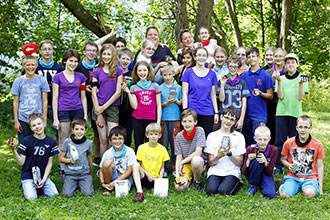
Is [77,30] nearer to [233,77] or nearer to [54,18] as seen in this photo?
[54,18]

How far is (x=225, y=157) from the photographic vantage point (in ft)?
17.6

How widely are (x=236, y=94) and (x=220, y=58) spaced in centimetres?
71

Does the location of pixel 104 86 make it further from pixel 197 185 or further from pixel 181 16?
pixel 181 16

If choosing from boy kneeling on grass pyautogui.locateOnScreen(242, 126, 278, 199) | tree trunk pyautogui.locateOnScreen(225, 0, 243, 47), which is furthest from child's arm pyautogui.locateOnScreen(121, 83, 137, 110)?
tree trunk pyautogui.locateOnScreen(225, 0, 243, 47)

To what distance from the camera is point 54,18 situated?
13.2 m

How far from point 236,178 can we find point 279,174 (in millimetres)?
1064

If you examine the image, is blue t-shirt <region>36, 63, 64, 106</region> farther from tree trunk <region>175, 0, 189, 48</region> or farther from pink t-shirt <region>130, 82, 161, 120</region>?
tree trunk <region>175, 0, 189, 48</region>

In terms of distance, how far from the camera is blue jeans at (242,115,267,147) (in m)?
5.95

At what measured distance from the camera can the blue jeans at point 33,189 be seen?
488 cm

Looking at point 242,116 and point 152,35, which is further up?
point 152,35

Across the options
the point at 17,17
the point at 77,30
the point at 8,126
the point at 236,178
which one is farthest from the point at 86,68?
the point at 77,30

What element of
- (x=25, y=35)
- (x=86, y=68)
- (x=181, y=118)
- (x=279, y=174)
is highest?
(x=25, y=35)

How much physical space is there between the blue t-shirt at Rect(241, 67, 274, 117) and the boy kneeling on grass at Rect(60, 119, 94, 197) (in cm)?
258

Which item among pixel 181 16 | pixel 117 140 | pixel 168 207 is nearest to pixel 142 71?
pixel 117 140
